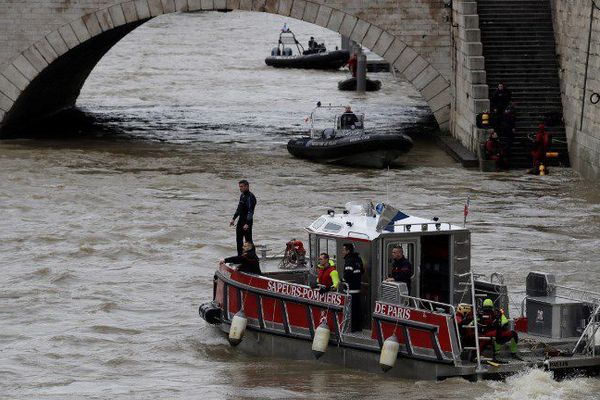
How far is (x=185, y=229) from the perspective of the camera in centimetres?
2958

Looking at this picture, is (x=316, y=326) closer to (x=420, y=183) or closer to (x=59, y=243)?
(x=59, y=243)

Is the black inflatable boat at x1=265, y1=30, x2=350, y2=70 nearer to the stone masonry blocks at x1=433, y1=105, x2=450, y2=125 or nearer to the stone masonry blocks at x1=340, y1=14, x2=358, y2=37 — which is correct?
the stone masonry blocks at x1=433, y1=105, x2=450, y2=125

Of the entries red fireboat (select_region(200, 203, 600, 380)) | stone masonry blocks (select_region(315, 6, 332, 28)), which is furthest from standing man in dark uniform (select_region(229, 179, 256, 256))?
stone masonry blocks (select_region(315, 6, 332, 28))

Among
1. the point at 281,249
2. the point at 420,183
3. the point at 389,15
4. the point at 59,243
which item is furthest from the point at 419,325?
the point at 389,15

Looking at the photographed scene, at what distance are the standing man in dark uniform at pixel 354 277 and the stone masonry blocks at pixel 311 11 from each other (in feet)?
64.5

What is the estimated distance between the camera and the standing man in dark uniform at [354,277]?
2025cm

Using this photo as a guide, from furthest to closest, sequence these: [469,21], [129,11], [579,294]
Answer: [129,11]
[469,21]
[579,294]

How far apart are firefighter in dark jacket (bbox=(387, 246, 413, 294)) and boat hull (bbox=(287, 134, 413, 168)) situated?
16368 mm

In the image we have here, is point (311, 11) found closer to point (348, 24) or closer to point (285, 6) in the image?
point (285, 6)

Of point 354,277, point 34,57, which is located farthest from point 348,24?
point 354,277

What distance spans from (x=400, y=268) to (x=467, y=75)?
60.6 ft

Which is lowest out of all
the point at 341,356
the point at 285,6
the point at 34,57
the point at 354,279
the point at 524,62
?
the point at 341,356

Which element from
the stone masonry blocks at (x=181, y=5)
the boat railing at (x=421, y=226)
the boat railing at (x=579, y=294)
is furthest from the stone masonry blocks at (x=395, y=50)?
the boat railing at (x=421, y=226)

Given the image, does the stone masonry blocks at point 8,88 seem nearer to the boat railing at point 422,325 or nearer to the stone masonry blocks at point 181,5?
the stone masonry blocks at point 181,5
